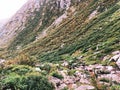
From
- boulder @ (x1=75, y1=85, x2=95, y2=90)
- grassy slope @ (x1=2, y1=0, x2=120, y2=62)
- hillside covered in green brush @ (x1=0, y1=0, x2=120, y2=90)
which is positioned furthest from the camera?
grassy slope @ (x1=2, y1=0, x2=120, y2=62)

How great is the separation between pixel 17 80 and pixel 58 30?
13317 cm

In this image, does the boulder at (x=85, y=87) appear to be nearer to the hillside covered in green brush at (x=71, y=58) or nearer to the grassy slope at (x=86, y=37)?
the hillside covered in green brush at (x=71, y=58)

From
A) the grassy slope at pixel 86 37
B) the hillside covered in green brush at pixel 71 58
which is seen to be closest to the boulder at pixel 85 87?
the hillside covered in green brush at pixel 71 58

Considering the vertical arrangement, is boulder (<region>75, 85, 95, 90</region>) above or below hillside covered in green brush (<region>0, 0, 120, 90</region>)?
below

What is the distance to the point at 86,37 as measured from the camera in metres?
104

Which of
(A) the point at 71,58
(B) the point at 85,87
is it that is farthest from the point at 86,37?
(B) the point at 85,87

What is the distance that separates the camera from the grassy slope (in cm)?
7800

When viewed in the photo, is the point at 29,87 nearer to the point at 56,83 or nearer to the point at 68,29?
the point at 56,83

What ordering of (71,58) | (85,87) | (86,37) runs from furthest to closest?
1. (86,37)
2. (71,58)
3. (85,87)

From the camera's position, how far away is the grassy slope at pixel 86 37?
256 ft

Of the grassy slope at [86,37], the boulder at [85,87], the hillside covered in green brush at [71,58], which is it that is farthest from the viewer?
the grassy slope at [86,37]

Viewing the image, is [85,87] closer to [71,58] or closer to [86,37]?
[71,58]

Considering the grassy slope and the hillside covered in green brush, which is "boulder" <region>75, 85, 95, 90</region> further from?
the grassy slope

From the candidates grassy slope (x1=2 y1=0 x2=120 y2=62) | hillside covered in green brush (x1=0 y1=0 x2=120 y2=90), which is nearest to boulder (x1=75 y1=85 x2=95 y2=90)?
hillside covered in green brush (x1=0 y1=0 x2=120 y2=90)
